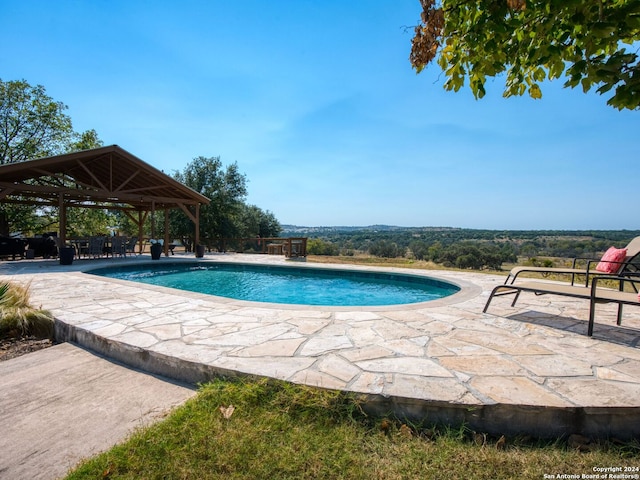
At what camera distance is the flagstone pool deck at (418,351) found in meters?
1.86

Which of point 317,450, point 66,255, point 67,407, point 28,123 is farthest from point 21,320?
point 28,123

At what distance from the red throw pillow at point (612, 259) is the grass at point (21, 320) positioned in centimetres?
713

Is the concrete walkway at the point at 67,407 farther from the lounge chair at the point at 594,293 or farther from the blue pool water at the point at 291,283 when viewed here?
the blue pool water at the point at 291,283

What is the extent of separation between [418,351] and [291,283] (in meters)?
6.82

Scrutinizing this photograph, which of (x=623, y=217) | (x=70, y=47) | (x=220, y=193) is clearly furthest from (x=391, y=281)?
(x=623, y=217)

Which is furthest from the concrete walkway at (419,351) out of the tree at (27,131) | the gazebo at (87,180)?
the tree at (27,131)

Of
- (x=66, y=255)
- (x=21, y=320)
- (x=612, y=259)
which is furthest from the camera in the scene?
(x=66, y=255)

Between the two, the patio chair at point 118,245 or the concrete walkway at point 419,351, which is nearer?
the concrete walkway at point 419,351

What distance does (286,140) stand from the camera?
14.9m

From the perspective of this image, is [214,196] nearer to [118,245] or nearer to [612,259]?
[118,245]

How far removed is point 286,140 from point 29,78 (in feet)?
47.3

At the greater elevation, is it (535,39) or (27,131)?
(27,131)

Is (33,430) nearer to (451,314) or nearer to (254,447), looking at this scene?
(254,447)

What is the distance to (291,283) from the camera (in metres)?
9.33
